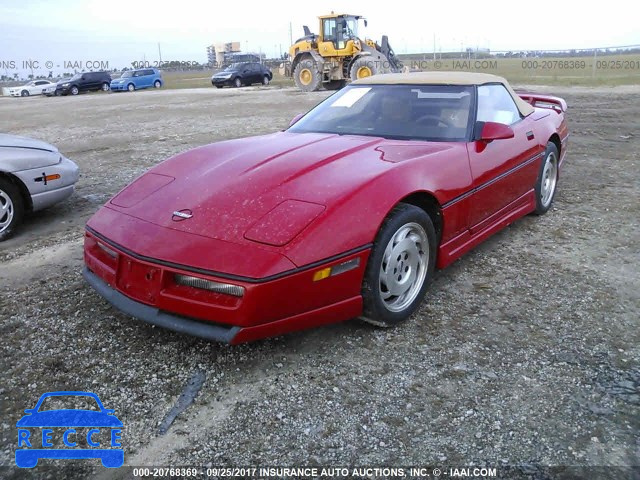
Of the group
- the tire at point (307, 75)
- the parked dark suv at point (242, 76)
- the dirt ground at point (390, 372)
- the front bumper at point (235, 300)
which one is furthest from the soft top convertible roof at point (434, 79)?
the parked dark suv at point (242, 76)

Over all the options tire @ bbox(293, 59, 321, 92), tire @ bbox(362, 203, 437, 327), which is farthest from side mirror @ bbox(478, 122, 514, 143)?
tire @ bbox(293, 59, 321, 92)

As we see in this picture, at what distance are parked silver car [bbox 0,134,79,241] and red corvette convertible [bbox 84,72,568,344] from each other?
1917mm

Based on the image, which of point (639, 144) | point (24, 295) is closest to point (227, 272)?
point (24, 295)

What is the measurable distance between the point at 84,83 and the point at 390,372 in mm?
34297

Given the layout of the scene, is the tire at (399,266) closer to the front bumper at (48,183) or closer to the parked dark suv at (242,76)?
the front bumper at (48,183)

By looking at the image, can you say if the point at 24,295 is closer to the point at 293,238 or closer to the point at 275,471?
the point at 293,238

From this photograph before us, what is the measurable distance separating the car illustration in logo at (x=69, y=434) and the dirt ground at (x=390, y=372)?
0.04 m

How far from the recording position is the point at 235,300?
2369 mm

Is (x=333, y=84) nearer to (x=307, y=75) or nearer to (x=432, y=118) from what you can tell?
(x=307, y=75)

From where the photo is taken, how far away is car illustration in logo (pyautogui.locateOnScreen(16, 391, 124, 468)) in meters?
2.09

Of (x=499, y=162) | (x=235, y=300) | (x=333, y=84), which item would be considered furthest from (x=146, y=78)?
(x=235, y=300)

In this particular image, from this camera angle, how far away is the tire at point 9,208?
450 cm

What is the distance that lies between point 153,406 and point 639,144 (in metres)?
8.23

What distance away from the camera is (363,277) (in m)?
2.71
